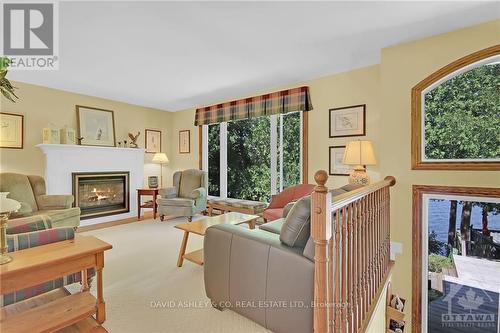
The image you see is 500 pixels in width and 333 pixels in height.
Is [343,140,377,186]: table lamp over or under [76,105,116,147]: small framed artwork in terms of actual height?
under

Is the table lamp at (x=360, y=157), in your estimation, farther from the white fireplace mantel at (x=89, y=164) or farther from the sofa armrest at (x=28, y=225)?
the white fireplace mantel at (x=89, y=164)

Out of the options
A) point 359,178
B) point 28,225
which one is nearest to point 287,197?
point 359,178

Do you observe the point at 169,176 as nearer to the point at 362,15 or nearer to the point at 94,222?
the point at 94,222

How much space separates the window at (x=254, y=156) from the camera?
14.4 ft

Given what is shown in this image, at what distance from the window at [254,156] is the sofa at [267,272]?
2.48 m

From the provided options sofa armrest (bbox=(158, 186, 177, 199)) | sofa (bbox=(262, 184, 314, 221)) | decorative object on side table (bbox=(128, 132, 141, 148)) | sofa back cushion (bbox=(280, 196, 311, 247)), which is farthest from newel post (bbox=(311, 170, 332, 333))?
decorative object on side table (bbox=(128, 132, 141, 148))

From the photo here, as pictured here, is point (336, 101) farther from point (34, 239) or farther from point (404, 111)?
point (34, 239)

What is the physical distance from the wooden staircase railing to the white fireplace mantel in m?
4.72

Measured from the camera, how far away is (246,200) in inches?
197

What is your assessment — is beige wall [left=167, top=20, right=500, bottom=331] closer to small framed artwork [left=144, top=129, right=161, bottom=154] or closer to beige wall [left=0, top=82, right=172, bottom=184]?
small framed artwork [left=144, top=129, right=161, bottom=154]

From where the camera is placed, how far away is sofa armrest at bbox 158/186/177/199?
5.03 m

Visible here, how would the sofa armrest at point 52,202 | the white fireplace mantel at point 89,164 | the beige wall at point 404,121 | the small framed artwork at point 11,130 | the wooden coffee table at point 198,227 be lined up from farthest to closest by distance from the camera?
the white fireplace mantel at point 89,164 → the small framed artwork at point 11,130 → the sofa armrest at point 52,202 → the wooden coffee table at point 198,227 → the beige wall at point 404,121

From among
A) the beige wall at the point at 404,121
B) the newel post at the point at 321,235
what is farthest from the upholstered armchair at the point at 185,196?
the newel post at the point at 321,235

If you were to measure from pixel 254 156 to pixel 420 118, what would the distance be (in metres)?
2.85
